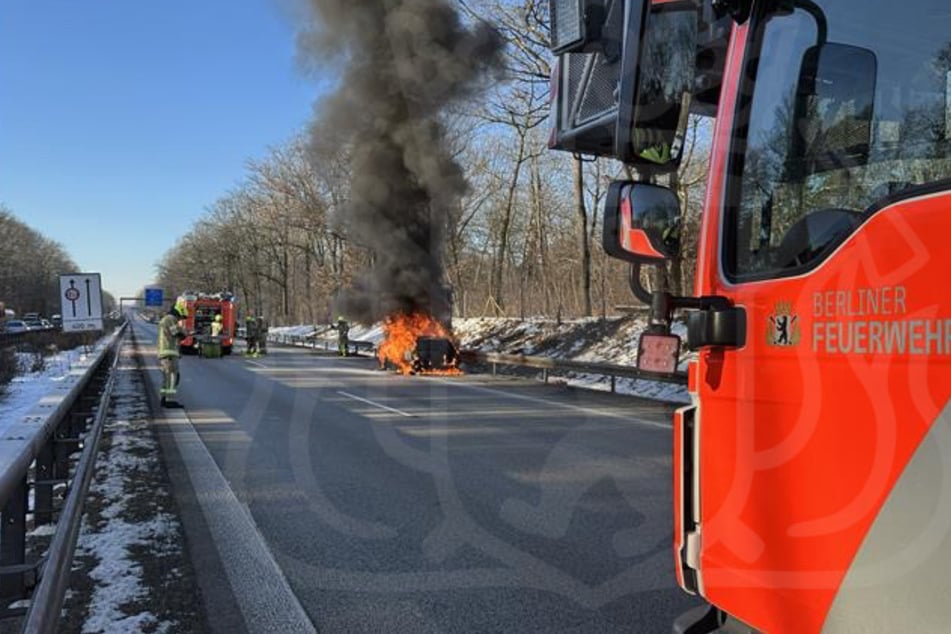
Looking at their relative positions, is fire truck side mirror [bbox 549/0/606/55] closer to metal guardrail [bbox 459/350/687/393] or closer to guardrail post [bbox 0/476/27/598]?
guardrail post [bbox 0/476/27/598]

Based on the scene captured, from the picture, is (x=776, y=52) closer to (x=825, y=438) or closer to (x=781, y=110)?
(x=781, y=110)

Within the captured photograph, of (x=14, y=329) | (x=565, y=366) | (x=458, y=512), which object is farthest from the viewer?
(x=14, y=329)

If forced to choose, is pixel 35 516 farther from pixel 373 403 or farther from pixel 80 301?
pixel 80 301

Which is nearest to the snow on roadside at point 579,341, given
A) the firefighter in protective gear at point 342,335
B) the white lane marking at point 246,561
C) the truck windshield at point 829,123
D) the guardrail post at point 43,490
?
the firefighter in protective gear at point 342,335

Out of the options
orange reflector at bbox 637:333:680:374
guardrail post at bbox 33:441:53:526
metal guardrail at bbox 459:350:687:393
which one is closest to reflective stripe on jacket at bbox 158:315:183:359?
metal guardrail at bbox 459:350:687:393

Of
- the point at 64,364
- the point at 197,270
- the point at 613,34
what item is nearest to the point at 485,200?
the point at 64,364

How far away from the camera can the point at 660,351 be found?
2285 millimetres

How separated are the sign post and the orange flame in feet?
24.7

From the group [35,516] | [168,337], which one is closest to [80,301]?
[168,337]

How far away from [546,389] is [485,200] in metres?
27.3

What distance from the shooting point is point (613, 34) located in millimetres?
2602

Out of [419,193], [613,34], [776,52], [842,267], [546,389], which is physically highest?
[419,193]

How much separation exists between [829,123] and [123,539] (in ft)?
15.4

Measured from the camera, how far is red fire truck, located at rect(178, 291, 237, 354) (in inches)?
1228
